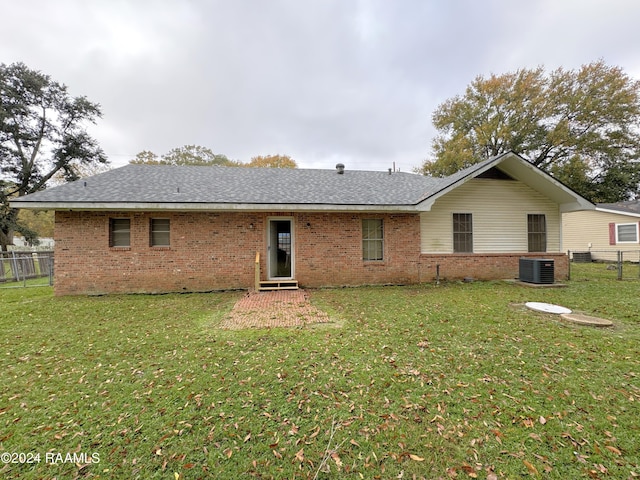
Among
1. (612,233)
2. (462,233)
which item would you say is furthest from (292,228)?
(612,233)

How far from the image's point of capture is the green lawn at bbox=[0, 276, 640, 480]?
78.4 inches

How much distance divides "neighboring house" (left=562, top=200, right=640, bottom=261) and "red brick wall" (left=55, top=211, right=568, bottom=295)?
44.5 ft

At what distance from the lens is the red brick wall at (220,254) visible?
26.3 ft

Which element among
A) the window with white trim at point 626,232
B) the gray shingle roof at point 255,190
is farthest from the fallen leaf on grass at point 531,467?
the window with white trim at point 626,232

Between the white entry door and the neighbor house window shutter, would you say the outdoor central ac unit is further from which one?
the neighbor house window shutter

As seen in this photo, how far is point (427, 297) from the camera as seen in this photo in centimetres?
731

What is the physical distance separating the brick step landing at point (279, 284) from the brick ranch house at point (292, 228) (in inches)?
2.6

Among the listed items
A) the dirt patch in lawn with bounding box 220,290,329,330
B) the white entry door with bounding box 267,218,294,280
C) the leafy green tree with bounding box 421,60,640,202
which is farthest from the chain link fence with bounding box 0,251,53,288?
the leafy green tree with bounding box 421,60,640,202

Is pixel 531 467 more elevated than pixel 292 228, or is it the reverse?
pixel 292 228

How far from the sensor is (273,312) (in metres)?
5.94

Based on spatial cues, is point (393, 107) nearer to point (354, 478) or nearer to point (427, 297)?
point (427, 297)

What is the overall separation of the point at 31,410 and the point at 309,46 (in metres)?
16.6

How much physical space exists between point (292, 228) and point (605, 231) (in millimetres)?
19481

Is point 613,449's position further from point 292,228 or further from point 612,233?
point 612,233
